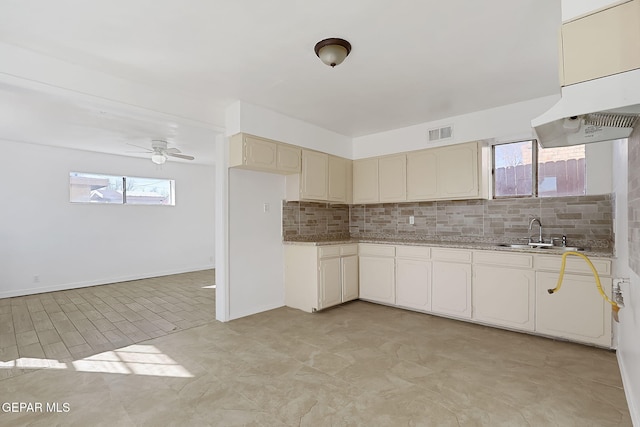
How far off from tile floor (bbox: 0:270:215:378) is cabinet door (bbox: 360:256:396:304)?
7.13 feet

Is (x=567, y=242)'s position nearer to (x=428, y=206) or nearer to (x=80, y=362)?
(x=428, y=206)

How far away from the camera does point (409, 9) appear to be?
2037mm

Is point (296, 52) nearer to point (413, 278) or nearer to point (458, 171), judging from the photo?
point (458, 171)

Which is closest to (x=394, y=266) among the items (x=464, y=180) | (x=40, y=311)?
(x=464, y=180)

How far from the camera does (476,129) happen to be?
13.0 feet

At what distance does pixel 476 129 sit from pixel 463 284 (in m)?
1.96

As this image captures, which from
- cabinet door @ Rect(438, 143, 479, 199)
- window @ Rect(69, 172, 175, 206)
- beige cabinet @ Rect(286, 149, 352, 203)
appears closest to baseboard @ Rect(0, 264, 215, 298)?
window @ Rect(69, 172, 175, 206)

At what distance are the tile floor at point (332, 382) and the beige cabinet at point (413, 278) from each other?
646 millimetres

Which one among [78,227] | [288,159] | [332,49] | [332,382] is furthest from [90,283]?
[332,49]

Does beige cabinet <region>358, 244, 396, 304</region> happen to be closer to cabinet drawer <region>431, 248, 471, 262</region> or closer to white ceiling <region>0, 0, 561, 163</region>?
cabinet drawer <region>431, 248, 471, 262</region>

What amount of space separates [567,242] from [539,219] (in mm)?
367

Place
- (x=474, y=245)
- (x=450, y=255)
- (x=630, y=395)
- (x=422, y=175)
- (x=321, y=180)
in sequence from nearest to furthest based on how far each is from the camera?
1. (x=630, y=395)
2. (x=474, y=245)
3. (x=450, y=255)
4. (x=422, y=175)
5. (x=321, y=180)

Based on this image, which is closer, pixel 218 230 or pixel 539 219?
pixel 539 219

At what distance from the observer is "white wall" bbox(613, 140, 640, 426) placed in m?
1.80
